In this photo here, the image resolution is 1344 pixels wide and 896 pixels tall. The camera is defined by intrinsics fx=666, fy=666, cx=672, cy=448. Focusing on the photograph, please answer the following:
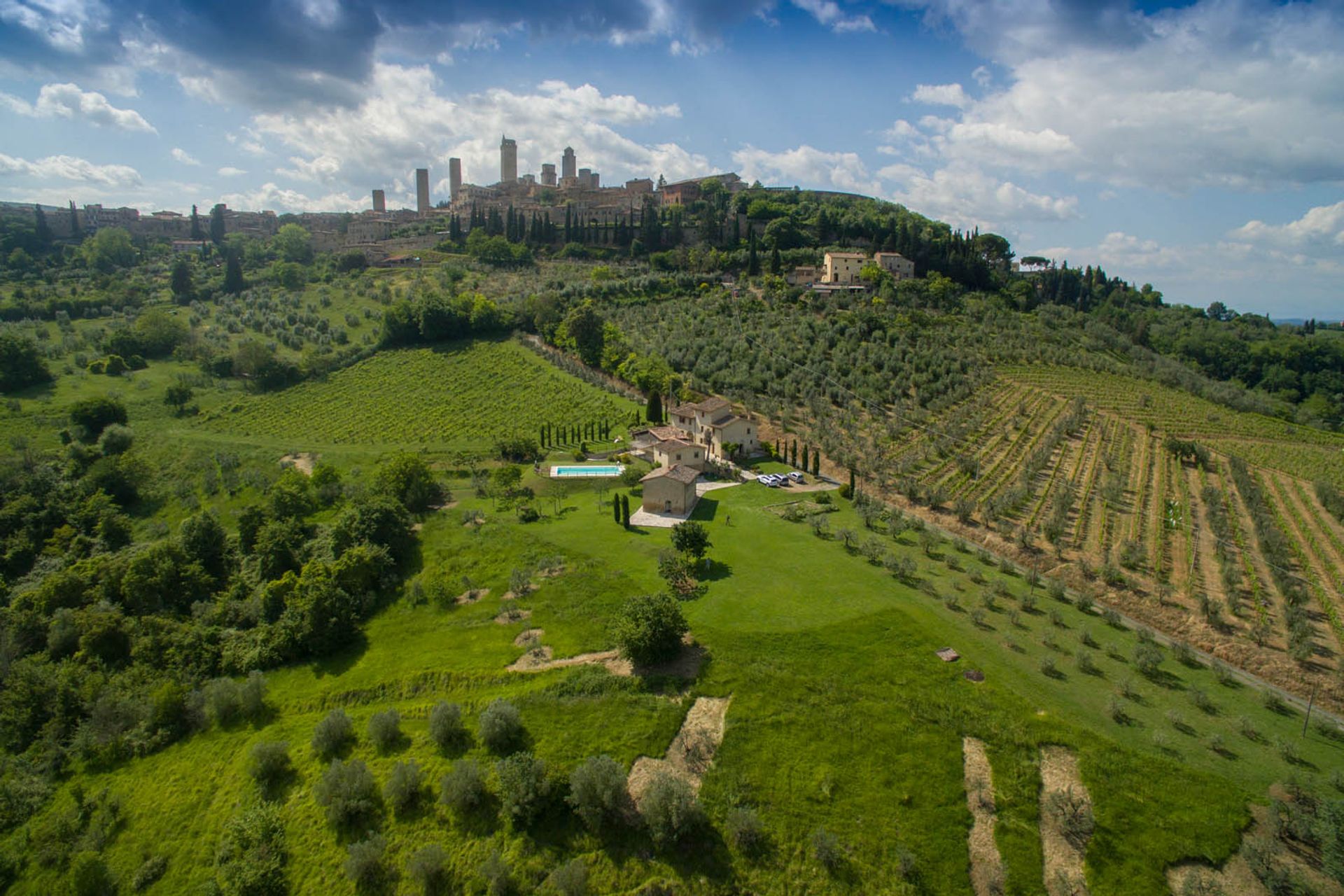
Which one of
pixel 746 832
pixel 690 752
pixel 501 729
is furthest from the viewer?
pixel 501 729

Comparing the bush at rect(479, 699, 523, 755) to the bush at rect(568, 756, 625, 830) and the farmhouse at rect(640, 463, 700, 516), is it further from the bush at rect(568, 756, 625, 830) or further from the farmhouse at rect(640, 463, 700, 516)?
the farmhouse at rect(640, 463, 700, 516)

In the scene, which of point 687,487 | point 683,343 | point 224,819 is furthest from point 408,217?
point 224,819

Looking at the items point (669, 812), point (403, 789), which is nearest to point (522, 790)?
point (403, 789)

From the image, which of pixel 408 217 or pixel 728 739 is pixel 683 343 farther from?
pixel 408 217

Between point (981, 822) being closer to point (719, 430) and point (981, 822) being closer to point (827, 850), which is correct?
point (827, 850)

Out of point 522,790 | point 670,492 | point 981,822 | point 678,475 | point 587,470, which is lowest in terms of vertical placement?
point 522,790

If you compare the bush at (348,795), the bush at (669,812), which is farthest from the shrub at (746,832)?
the bush at (348,795)
